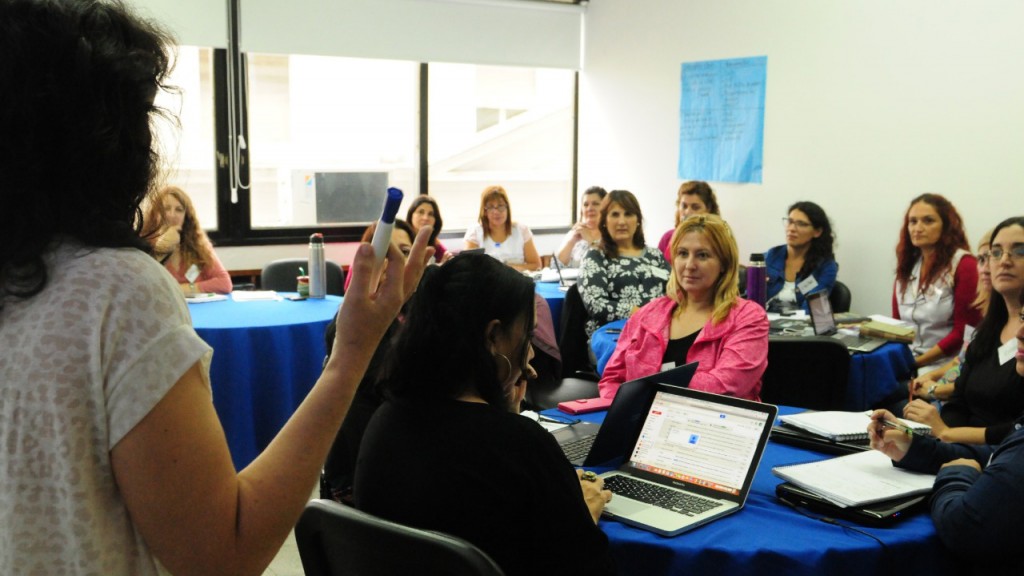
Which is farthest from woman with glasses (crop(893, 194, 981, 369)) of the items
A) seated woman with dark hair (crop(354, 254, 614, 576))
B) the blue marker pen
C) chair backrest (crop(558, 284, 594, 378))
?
the blue marker pen

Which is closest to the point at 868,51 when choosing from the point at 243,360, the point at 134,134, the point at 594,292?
the point at 594,292

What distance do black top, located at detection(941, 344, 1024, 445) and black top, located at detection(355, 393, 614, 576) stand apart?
6.53 ft

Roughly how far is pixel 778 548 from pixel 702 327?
1.51 m

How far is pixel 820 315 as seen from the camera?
432cm

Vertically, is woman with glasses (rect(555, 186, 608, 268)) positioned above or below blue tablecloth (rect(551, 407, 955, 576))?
above

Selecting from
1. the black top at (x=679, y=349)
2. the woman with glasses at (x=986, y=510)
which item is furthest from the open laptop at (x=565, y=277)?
the woman with glasses at (x=986, y=510)

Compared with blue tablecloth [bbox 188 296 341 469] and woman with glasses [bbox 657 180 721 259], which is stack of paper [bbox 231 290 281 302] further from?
woman with glasses [bbox 657 180 721 259]

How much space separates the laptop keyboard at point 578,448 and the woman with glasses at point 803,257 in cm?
327

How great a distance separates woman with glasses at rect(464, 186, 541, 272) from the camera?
7.18 metres

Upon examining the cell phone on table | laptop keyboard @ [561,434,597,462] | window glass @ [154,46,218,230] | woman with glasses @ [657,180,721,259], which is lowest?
laptop keyboard @ [561,434,597,462]

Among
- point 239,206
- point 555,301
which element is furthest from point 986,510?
point 239,206

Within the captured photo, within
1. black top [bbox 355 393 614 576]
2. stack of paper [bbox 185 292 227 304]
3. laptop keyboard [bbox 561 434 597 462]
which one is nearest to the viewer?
black top [bbox 355 393 614 576]

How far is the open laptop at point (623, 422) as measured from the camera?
217 cm

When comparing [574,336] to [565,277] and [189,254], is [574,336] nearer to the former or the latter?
[565,277]
